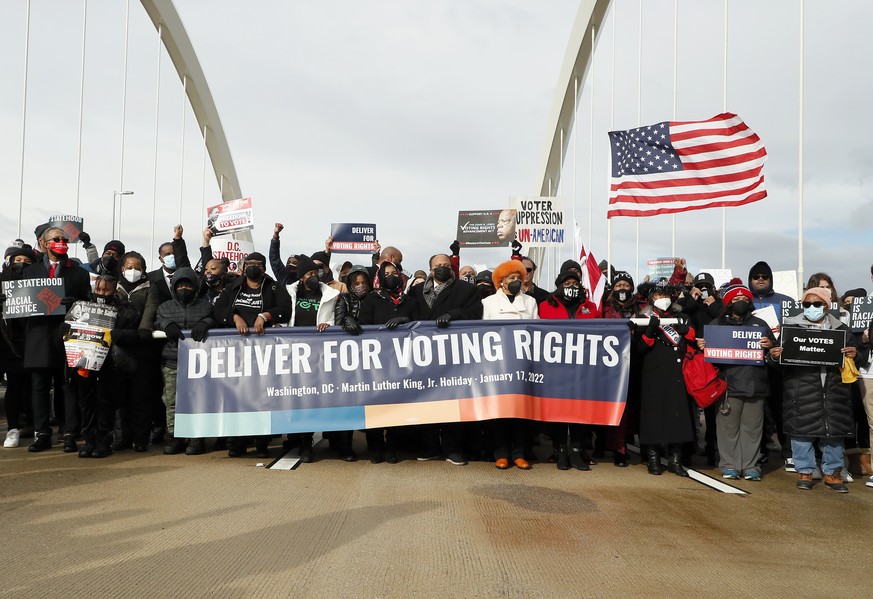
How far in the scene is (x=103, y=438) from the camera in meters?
7.30

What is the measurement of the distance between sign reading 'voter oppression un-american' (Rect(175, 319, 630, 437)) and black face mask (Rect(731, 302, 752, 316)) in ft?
3.44

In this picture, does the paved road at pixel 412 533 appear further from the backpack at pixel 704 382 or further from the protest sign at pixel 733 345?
the protest sign at pixel 733 345

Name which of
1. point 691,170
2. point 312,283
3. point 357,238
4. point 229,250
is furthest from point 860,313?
point 229,250

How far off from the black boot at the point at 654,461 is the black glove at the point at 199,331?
457 centimetres

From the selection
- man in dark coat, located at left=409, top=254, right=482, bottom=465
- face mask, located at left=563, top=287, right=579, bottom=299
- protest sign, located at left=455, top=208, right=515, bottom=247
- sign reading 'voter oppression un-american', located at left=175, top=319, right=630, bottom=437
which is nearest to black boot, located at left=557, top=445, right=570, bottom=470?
sign reading 'voter oppression un-american', located at left=175, top=319, right=630, bottom=437

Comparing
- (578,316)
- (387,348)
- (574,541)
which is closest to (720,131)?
(578,316)

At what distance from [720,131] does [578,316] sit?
4.11 meters

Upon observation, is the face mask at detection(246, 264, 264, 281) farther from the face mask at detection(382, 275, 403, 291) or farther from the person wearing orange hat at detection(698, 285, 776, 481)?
the person wearing orange hat at detection(698, 285, 776, 481)

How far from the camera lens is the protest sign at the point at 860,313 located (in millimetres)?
7521

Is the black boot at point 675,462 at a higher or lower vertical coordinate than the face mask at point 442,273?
lower

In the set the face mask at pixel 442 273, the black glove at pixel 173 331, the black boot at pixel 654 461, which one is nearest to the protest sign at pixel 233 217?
the black glove at pixel 173 331

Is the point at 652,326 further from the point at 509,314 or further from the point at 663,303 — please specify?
the point at 509,314

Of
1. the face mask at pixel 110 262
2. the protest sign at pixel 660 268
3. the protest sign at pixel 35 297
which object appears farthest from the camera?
the protest sign at pixel 660 268

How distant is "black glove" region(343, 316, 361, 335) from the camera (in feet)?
23.5
